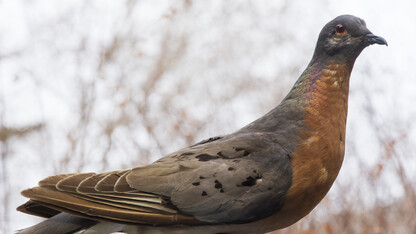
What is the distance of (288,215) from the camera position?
334cm

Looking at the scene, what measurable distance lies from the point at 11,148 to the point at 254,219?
5370mm

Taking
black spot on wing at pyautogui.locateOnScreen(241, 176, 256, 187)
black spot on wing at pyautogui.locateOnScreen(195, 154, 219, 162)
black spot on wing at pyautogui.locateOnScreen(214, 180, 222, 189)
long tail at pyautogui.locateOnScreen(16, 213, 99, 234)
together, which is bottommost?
black spot on wing at pyautogui.locateOnScreen(241, 176, 256, 187)

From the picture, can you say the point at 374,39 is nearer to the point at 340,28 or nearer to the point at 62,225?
the point at 340,28

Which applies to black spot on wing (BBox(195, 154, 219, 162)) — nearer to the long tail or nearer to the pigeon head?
the long tail

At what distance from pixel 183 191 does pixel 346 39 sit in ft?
4.53

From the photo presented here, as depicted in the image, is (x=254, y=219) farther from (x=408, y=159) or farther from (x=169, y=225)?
(x=408, y=159)

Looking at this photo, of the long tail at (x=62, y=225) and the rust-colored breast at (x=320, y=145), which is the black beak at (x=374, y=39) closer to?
the rust-colored breast at (x=320, y=145)

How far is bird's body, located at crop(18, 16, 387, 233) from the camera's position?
3270mm

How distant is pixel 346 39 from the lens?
149 inches

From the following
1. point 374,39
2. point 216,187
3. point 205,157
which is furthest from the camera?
point 374,39

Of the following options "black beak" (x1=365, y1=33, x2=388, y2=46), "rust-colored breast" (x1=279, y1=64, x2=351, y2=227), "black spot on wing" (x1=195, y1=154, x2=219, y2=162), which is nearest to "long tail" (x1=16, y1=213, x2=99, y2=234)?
"black spot on wing" (x1=195, y1=154, x2=219, y2=162)

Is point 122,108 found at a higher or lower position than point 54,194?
higher

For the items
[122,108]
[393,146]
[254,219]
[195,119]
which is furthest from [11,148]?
[254,219]

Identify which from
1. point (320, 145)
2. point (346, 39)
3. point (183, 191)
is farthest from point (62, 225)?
point (346, 39)
